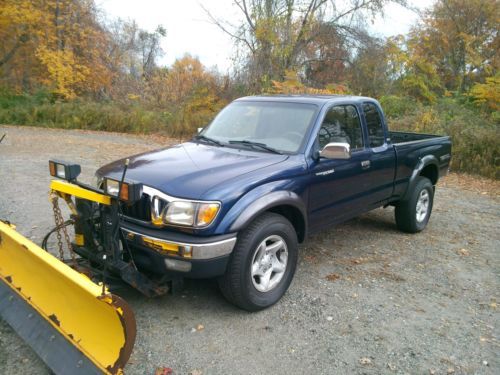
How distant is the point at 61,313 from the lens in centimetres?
276

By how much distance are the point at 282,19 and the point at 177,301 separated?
1631 cm

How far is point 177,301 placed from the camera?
3.69m

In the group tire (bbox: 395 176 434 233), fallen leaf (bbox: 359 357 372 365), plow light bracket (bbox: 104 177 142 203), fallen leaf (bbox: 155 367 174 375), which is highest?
plow light bracket (bbox: 104 177 142 203)

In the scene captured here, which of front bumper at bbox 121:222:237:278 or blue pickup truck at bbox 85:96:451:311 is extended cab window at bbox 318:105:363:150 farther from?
front bumper at bbox 121:222:237:278

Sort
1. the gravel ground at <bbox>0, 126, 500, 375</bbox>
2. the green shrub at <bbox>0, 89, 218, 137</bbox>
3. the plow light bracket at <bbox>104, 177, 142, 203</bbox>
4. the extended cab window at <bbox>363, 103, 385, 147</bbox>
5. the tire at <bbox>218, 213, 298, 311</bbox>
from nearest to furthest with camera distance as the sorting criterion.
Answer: the plow light bracket at <bbox>104, 177, 142, 203</bbox> < the gravel ground at <bbox>0, 126, 500, 375</bbox> < the tire at <bbox>218, 213, 298, 311</bbox> < the extended cab window at <bbox>363, 103, 385, 147</bbox> < the green shrub at <bbox>0, 89, 218, 137</bbox>

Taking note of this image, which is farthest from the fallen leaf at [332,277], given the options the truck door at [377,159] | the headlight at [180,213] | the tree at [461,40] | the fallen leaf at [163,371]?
the tree at [461,40]

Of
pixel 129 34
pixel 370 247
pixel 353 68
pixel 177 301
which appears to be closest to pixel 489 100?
pixel 353 68

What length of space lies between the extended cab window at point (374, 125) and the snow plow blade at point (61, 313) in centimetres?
353

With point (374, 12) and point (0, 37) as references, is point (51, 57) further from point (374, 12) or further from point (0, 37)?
point (374, 12)

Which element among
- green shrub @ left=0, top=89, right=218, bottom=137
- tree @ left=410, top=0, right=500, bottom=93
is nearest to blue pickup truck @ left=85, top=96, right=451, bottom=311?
green shrub @ left=0, top=89, right=218, bottom=137

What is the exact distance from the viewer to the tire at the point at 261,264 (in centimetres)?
325

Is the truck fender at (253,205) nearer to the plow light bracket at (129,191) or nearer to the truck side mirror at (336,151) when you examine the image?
the truck side mirror at (336,151)

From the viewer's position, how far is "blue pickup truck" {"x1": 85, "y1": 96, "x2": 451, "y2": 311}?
3.06 meters

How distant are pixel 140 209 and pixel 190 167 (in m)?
0.56
